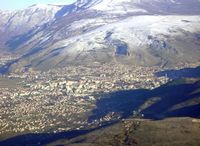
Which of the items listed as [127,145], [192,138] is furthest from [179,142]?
[127,145]

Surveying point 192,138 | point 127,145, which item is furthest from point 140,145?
point 192,138

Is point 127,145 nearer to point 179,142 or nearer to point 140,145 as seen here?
point 140,145

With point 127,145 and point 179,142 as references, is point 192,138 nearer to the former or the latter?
point 179,142

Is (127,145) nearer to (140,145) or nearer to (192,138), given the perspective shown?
(140,145)

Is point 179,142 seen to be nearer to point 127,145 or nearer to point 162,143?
point 162,143

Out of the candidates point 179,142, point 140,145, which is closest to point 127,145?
point 140,145
